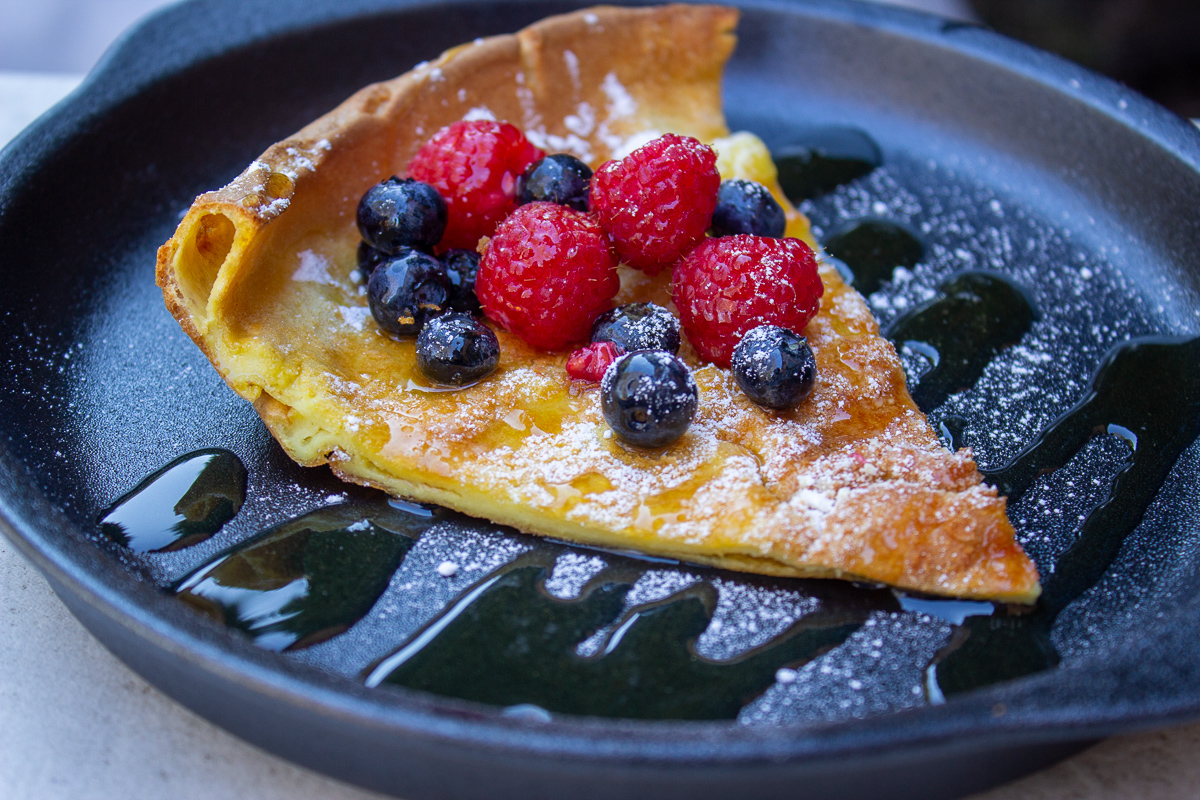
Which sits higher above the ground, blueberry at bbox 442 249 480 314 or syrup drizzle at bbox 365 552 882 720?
blueberry at bbox 442 249 480 314

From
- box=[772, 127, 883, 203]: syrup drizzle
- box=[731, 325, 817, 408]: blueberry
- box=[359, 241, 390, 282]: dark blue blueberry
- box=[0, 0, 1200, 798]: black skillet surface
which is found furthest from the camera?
box=[772, 127, 883, 203]: syrup drizzle

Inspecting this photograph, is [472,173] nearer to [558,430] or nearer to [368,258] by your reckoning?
[368,258]

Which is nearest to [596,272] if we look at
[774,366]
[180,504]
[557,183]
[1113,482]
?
[557,183]

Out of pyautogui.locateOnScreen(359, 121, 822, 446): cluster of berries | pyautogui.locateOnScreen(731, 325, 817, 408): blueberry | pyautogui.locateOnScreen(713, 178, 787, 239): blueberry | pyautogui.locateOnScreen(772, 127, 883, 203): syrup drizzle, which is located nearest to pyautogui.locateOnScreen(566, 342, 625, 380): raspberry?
pyautogui.locateOnScreen(359, 121, 822, 446): cluster of berries

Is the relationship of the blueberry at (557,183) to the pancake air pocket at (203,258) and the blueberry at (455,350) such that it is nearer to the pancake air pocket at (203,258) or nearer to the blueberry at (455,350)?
the blueberry at (455,350)

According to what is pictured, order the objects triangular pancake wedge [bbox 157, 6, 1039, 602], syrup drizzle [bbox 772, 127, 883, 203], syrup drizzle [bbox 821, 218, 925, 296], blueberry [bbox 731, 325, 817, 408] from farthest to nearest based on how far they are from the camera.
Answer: syrup drizzle [bbox 772, 127, 883, 203], syrup drizzle [bbox 821, 218, 925, 296], blueberry [bbox 731, 325, 817, 408], triangular pancake wedge [bbox 157, 6, 1039, 602]

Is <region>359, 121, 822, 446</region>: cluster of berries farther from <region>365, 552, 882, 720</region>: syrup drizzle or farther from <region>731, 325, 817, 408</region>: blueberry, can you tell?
<region>365, 552, 882, 720</region>: syrup drizzle

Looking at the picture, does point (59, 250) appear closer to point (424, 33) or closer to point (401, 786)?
point (424, 33)
